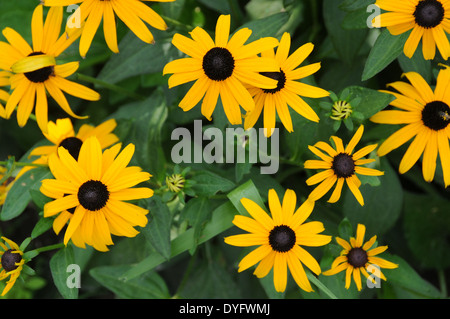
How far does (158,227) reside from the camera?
4.29 feet

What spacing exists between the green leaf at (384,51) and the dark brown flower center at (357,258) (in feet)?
1.46

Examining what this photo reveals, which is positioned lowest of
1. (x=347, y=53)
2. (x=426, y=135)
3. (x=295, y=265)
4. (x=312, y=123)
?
(x=295, y=265)

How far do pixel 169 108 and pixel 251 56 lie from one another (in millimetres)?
611

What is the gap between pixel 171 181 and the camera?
1.19 m

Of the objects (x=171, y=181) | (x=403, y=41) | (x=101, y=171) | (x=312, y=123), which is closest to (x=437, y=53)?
(x=403, y=41)

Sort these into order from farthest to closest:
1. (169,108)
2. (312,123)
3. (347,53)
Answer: (169,108), (347,53), (312,123)

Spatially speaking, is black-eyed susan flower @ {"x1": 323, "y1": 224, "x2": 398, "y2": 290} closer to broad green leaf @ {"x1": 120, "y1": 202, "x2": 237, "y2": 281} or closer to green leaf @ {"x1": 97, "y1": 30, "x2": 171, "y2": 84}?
broad green leaf @ {"x1": 120, "y1": 202, "x2": 237, "y2": 281}

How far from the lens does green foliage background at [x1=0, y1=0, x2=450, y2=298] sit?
4.27ft

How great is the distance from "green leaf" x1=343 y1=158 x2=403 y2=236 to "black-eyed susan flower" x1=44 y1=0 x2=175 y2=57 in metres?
0.81

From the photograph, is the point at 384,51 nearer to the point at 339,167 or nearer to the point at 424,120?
the point at 424,120

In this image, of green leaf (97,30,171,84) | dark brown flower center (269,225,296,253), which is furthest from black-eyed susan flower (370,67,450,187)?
green leaf (97,30,171,84)

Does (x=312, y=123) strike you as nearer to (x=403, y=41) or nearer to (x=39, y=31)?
(x=403, y=41)

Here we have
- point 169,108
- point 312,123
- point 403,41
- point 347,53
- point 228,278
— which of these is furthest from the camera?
point 228,278

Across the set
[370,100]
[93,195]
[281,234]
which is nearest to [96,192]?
[93,195]
